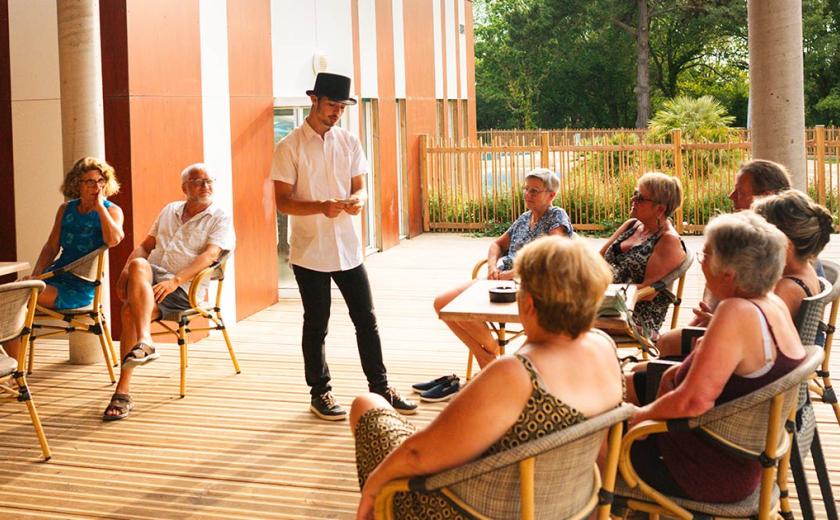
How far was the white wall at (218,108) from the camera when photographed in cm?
812

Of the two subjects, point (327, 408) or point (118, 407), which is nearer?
point (327, 408)

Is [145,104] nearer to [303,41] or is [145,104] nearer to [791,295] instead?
[303,41]

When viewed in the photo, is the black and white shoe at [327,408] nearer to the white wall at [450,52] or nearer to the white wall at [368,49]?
the white wall at [368,49]

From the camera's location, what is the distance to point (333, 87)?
Answer: 17.2 feet

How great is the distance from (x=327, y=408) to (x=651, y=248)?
1.93 metres

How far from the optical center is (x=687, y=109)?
18969mm

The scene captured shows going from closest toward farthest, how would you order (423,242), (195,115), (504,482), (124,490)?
(504,482) → (124,490) → (195,115) → (423,242)

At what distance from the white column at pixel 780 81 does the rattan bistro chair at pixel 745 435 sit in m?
2.88

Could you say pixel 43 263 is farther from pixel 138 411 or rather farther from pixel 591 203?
pixel 591 203

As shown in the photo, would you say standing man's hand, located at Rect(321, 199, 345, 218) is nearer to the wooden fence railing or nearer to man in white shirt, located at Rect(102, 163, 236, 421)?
man in white shirt, located at Rect(102, 163, 236, 421)

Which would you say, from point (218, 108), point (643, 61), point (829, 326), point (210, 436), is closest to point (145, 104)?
point (218, 108)

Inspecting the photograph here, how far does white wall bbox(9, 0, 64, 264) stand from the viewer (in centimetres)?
735

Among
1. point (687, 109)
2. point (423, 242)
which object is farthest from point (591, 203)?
point (687, 109)

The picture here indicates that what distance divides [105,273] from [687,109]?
46.8 ft
